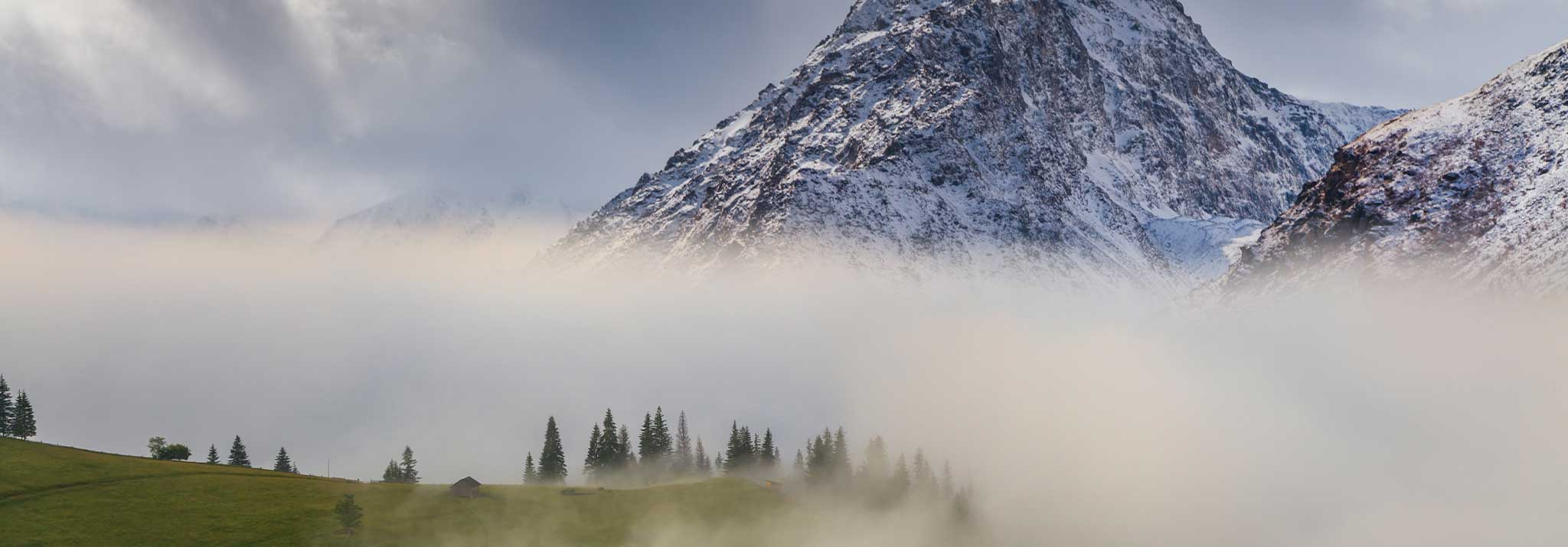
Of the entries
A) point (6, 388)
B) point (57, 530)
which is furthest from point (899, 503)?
point (6, 388)

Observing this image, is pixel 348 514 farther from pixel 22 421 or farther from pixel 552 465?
pixel 22 421

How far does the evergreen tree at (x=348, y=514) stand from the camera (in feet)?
432

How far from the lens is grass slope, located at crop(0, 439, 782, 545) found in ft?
406

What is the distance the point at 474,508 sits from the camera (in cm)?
14512

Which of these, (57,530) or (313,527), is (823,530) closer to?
(313,527)

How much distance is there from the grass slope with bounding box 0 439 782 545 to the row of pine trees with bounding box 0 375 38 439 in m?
19.1

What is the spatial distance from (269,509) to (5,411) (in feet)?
188

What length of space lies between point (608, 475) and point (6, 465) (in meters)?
86.4

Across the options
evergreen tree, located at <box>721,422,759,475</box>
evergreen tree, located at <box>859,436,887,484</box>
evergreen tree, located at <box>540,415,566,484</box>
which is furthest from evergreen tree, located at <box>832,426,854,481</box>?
evergreen tree, located at <box>540,415,566,484</box>

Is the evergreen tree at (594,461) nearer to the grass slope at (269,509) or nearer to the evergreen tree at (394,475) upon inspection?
the grass slope at (269,509)

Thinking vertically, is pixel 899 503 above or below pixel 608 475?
below

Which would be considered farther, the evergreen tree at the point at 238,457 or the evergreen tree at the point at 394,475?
the evergreen tree at the point at 394,475

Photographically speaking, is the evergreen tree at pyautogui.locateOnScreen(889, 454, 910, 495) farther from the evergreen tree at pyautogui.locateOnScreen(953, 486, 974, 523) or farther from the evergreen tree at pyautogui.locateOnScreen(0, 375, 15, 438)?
the evergreen tree at pyautogui.locateOnScreen(0, 375, 15, 438)

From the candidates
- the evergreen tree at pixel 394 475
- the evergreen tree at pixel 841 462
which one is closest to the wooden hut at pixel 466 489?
the evergreen tree at pixel 394 475
